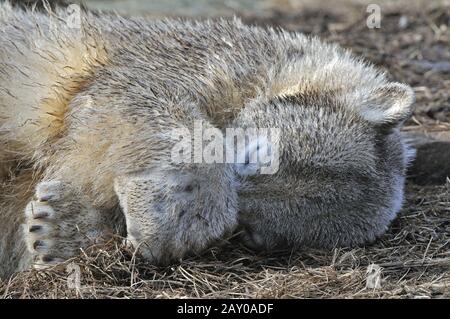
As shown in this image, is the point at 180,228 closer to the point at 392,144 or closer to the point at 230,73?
the point at 230,73

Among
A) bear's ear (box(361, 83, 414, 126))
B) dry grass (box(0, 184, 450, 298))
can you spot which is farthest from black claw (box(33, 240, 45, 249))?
bear's ear (box(361, 83, 414, 126))

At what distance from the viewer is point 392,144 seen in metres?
4.65

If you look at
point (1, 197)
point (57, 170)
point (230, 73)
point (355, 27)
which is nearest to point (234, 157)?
point (230, 73)

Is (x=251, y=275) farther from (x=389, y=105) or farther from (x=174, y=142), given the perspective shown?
(x=389, y=105)

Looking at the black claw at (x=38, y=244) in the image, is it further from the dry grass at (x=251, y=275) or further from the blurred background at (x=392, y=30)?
the blurred background at (x=392, y=30)

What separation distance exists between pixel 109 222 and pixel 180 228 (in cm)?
49

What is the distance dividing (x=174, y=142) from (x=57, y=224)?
0.70m

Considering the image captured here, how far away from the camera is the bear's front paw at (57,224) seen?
13.9 ft


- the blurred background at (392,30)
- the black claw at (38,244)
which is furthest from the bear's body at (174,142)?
the blurred background at (392,30)

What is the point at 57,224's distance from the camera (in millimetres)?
4258

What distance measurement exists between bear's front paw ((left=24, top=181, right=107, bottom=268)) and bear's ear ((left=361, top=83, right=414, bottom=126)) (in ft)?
4.84

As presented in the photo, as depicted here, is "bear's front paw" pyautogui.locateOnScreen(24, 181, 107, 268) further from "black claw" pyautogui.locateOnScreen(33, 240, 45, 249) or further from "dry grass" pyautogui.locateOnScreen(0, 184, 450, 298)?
"dry grass" pyautogui.locateOnScreen(0, 184, 450, 298)

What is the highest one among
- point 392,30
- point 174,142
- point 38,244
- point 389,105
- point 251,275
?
point 392,30

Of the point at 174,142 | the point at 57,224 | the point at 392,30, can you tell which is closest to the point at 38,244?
the point at 57,224
